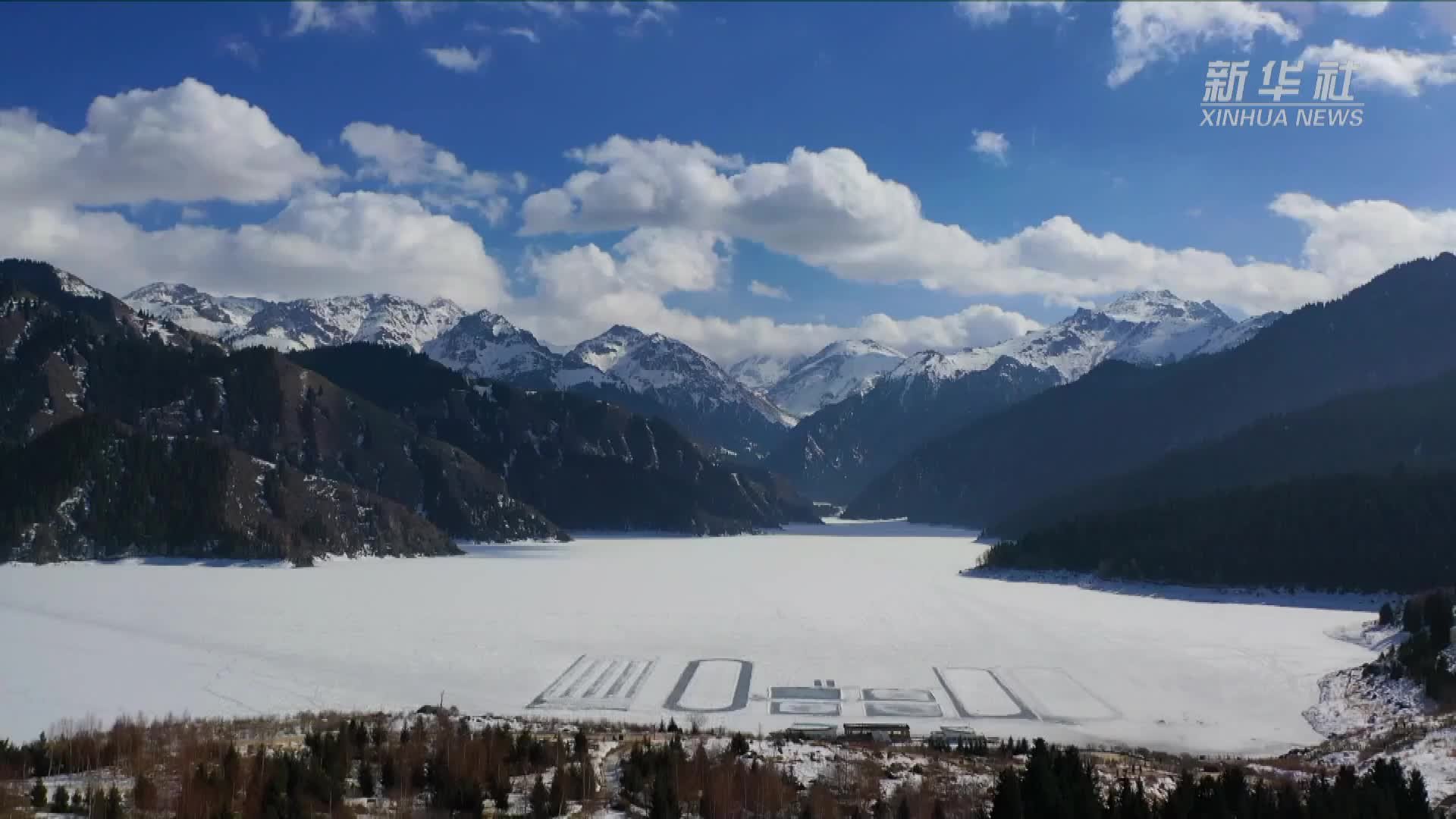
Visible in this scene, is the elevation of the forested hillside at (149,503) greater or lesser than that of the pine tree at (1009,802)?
lesser

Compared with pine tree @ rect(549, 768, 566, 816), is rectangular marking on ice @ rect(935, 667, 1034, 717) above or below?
below

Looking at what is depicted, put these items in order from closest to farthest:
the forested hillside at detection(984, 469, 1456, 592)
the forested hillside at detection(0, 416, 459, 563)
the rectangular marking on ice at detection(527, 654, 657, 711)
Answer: the rectangular marking on ice at detection(527, 654, 657, 711) → the forested hillside at detection(984, 469, 1456, 592) → the forested hillside at detection(0, 416, 459, 563)

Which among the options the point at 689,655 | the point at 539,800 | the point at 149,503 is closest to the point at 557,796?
the point at 539,800

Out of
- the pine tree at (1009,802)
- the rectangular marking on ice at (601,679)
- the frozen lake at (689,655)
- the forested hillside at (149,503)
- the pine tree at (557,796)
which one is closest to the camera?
the pine tree at (1009,802)

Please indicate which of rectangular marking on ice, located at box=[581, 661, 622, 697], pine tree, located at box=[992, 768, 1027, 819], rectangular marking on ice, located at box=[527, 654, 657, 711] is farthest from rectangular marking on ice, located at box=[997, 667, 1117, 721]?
pine tree, located at box=[992, 768, 1027, 819]

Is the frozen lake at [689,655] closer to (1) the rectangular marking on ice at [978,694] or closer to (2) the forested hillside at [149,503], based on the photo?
(1) the rectangular marking on ice at [978,694]

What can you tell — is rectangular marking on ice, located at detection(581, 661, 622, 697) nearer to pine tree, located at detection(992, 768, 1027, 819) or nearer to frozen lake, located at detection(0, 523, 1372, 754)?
frozen lake, located at detection(0, 523, 1372, 754)

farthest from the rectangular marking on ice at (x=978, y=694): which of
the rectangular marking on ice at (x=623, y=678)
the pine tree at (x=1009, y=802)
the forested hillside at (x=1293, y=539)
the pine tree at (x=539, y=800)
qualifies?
the forested hillside at (x=1293, y=539)

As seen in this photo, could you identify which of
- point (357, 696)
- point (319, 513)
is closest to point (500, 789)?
point (357, 696)
